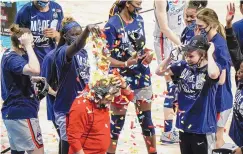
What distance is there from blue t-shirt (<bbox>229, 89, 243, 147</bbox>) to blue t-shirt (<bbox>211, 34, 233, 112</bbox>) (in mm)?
727

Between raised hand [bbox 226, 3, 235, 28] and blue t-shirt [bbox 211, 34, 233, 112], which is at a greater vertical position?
raised hand [bbox 226, 3, 235, 28]

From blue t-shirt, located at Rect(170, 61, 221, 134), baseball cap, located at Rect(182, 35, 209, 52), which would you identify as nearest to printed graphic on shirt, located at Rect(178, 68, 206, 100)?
blue t-shirt, located at Rect(170, 61, 221, 134)

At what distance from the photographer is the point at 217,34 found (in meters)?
8.87

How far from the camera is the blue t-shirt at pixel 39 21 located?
1026 centimetres

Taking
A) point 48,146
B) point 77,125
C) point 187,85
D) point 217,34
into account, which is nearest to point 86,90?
point 77,125

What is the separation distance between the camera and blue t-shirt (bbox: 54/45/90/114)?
834 centimetres

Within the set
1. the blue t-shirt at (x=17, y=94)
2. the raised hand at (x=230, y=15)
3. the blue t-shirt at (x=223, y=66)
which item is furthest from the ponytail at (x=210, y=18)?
the blue t-shirt at (x=17, y=94)

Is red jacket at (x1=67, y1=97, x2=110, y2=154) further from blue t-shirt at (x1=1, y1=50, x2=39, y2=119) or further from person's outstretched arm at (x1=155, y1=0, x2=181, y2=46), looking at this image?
person's outstretched arm at (x1=155, y1=0, x2=181, y2=46)

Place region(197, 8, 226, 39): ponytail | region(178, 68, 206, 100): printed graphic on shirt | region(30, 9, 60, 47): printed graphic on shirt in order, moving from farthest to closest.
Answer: region(30, 9, 60, 47): printed graphic on shirt < region(197, 8, 226, 39): ponytail < region(178, 68, 206, 100): printed graphic on shirt

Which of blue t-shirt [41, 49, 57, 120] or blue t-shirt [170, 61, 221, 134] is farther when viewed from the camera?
blue t-shirt [41, 49, 57, 120]

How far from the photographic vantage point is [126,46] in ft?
29.6

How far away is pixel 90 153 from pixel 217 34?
223 cm

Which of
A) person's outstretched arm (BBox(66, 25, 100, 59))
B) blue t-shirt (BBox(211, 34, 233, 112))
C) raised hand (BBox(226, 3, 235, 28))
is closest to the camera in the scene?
person's outstretched arm (BBox(66, 25, 100, 59))

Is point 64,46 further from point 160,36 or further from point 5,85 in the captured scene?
point 160,36
